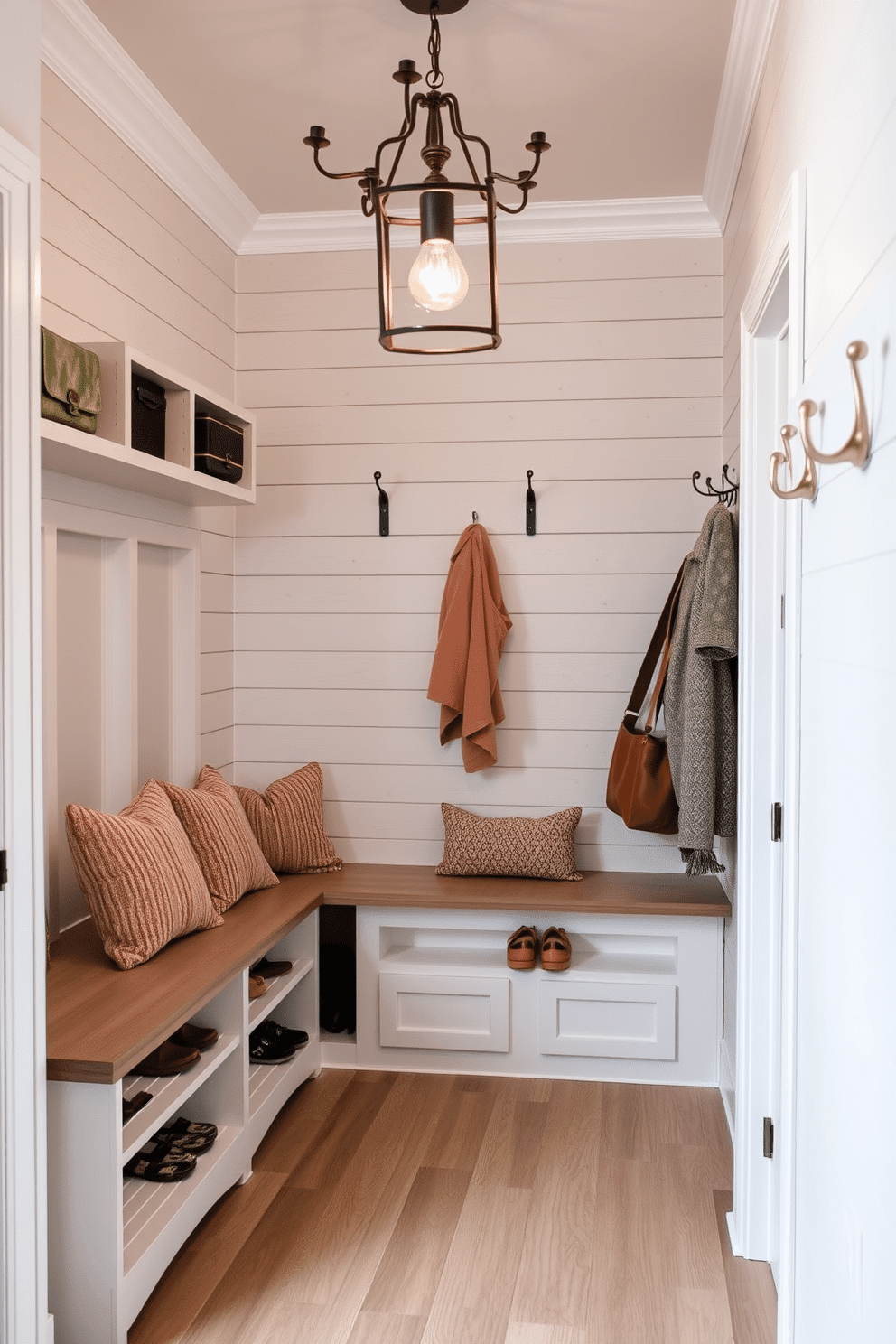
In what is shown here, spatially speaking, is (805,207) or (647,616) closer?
(805,207)

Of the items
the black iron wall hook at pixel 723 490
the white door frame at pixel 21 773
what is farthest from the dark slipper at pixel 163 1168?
the black iron wall hook at pixel 723 490

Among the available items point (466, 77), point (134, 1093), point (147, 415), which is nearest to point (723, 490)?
point (466, 77)

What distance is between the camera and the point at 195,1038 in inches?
105

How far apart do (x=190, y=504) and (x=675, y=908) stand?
187 centimetres

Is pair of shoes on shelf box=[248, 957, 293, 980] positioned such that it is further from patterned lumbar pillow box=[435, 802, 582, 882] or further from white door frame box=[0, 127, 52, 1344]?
white door frame box=[0, 127, 52, 1344]

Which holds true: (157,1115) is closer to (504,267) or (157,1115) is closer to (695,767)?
(695,767)

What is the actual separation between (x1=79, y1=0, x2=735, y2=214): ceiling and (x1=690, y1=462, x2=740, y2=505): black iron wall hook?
35.2 inches

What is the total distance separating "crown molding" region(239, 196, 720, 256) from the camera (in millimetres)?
3564

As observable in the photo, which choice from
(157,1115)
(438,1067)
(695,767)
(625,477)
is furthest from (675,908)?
(157,1115)

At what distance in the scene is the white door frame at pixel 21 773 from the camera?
179cm

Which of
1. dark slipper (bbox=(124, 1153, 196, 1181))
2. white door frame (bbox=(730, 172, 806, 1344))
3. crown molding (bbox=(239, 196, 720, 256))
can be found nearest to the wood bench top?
dark slipper (bbox=(124, 1153, 196, 1181))

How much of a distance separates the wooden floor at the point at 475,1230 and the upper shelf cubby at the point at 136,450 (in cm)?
172

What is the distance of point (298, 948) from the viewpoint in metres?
3.39

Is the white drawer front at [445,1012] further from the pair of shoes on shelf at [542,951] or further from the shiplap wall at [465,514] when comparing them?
the shiplap wall at [465,514]
